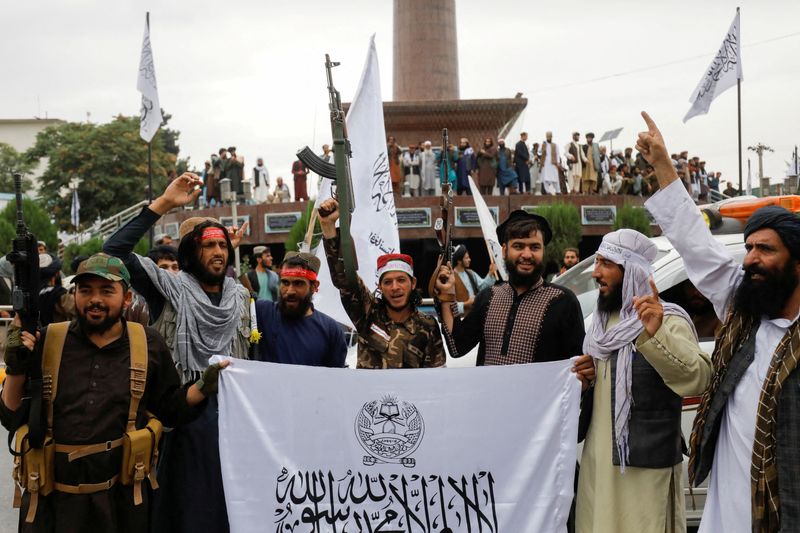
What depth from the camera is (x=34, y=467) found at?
12.3 ft

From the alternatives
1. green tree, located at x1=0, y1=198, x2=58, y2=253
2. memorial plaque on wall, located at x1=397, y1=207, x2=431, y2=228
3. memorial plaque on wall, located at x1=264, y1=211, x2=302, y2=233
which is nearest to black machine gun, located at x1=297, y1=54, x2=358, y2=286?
memorial plaque on wall, located at x1=397, y1=207, x2=431, y2=228

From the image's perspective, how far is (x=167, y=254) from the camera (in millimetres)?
6820

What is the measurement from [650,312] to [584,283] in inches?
106

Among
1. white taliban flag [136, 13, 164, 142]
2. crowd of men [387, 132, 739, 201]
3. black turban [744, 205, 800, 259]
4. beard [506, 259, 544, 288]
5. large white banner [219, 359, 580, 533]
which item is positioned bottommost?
large white banner [219, 359, 580, 533]

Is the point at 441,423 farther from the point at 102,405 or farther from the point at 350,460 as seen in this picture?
the point at 102,405

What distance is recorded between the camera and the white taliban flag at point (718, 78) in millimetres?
15375

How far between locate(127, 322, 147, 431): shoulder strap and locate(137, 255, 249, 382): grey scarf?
1.66 feet

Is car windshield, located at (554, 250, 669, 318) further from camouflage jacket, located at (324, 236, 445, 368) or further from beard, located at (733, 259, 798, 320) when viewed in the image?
beard, located at (733, 259, 798, 320)

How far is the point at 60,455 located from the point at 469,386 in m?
1.91

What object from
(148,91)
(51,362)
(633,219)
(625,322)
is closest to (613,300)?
(625,322)

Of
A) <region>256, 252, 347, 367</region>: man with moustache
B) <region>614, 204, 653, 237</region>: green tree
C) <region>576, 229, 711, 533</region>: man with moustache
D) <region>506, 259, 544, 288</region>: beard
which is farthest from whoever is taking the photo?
<region>614, 204, 653, 237</region>: green tree

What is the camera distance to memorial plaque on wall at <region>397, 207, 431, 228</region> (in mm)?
25828

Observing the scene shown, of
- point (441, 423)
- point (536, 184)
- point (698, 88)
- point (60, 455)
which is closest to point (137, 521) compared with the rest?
point (60, 455)

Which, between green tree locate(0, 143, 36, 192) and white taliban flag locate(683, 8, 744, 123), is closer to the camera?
white taliban flag locate(683, 8, 744, 123)
